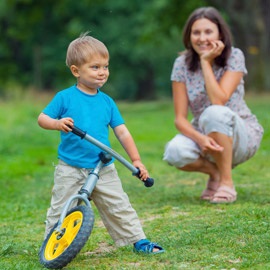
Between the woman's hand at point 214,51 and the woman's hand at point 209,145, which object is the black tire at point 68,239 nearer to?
the woman's hand at point 209,145

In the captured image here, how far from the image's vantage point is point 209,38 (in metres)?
6.71

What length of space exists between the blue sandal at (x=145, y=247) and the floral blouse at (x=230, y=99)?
2250 millimetres

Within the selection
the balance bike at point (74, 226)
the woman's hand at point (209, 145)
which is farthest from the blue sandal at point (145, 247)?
the woman's hand at point (209, 145)

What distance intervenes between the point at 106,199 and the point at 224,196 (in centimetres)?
199

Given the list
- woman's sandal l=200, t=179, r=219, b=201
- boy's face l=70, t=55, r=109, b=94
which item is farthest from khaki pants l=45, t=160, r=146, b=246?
woman's sandal l=200, t=179, r=219, b=201

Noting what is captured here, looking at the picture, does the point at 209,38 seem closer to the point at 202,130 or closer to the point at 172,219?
the point at 202,130

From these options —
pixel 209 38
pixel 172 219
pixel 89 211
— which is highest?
pixel 209 38

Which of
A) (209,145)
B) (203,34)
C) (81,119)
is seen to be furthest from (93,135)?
(203,34)

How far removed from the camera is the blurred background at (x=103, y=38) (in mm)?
28556

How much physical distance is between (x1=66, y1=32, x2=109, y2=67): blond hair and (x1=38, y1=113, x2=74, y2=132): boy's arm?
367 millimetres

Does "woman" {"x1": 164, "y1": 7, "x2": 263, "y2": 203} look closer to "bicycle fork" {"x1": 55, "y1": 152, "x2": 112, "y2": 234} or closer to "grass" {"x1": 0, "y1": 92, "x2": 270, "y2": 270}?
"grass" {"x1": 0, "y1": 92, "x2": 270, "y2": 270}

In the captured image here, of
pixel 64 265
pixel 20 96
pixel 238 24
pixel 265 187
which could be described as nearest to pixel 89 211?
pixel 64 265

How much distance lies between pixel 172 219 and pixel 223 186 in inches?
31.9

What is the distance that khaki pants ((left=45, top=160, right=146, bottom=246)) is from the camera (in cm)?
470
